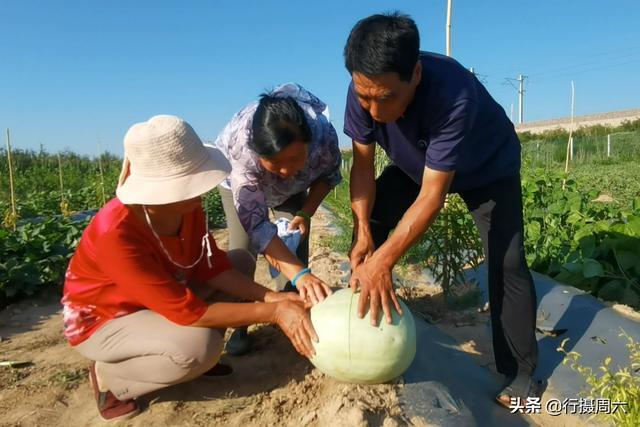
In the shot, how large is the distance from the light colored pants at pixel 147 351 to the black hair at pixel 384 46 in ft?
4.19

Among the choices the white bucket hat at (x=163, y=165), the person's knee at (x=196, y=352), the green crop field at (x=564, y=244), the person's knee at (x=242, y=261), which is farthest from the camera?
the green crop field at (x=564, y=244)

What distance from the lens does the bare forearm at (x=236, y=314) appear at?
2.11 meters

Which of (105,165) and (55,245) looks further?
(105,165)

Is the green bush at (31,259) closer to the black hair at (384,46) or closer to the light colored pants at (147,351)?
the light colored pants at (147,351)

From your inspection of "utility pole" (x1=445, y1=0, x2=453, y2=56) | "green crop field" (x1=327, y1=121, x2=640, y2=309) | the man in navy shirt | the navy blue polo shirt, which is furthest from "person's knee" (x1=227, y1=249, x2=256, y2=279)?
"utility pole" (x1=445, y1=0, x2=453, y2=56)

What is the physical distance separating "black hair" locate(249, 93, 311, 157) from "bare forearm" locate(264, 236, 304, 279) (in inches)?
18.1

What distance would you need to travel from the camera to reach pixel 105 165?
1919cm

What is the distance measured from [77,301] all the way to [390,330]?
1349 millimetres

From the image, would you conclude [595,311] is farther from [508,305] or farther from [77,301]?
[77,301]

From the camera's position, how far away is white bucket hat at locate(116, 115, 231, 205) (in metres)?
Result: 1.92

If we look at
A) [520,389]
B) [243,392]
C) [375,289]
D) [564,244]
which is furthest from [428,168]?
[564,244]

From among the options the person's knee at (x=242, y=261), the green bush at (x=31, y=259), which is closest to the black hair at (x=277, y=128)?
the person's knee at (x=242, y=261)

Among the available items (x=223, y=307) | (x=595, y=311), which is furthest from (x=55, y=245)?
(x=595, y=311)

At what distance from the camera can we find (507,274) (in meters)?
2.32
